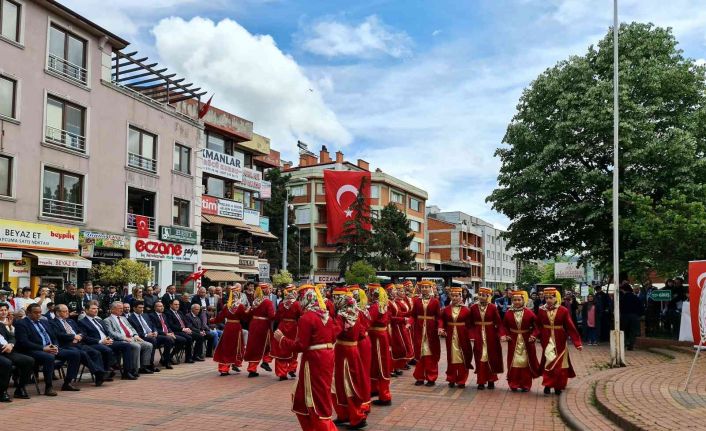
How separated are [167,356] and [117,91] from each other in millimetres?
16762

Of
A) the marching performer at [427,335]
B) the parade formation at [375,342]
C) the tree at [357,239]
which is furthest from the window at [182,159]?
the tree at [357,239]

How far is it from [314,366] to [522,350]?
17.6ft

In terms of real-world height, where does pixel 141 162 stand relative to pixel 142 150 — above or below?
below

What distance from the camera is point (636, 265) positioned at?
21047mm

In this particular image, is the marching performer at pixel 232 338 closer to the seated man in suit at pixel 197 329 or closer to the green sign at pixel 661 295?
the seated man in suit at pixel 197 329

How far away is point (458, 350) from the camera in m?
12.1

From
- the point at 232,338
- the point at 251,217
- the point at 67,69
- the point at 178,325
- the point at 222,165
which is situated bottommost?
the point at 232,338

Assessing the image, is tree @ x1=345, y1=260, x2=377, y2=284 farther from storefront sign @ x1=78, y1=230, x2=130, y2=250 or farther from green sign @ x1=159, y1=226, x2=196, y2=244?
storefront sign @ x1=78, y1=230, x2=130, y2=250

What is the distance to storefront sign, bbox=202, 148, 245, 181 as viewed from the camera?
37.9 metres

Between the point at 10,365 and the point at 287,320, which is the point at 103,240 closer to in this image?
the point at 287,320

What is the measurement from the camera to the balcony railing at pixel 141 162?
94.9ft

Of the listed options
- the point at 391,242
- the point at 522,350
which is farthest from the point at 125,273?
the point at 391,242

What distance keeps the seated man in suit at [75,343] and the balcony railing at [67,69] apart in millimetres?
15514

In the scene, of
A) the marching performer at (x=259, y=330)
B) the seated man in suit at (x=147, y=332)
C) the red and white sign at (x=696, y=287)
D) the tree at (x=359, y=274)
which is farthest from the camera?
the tree at (x=359, y=274)
